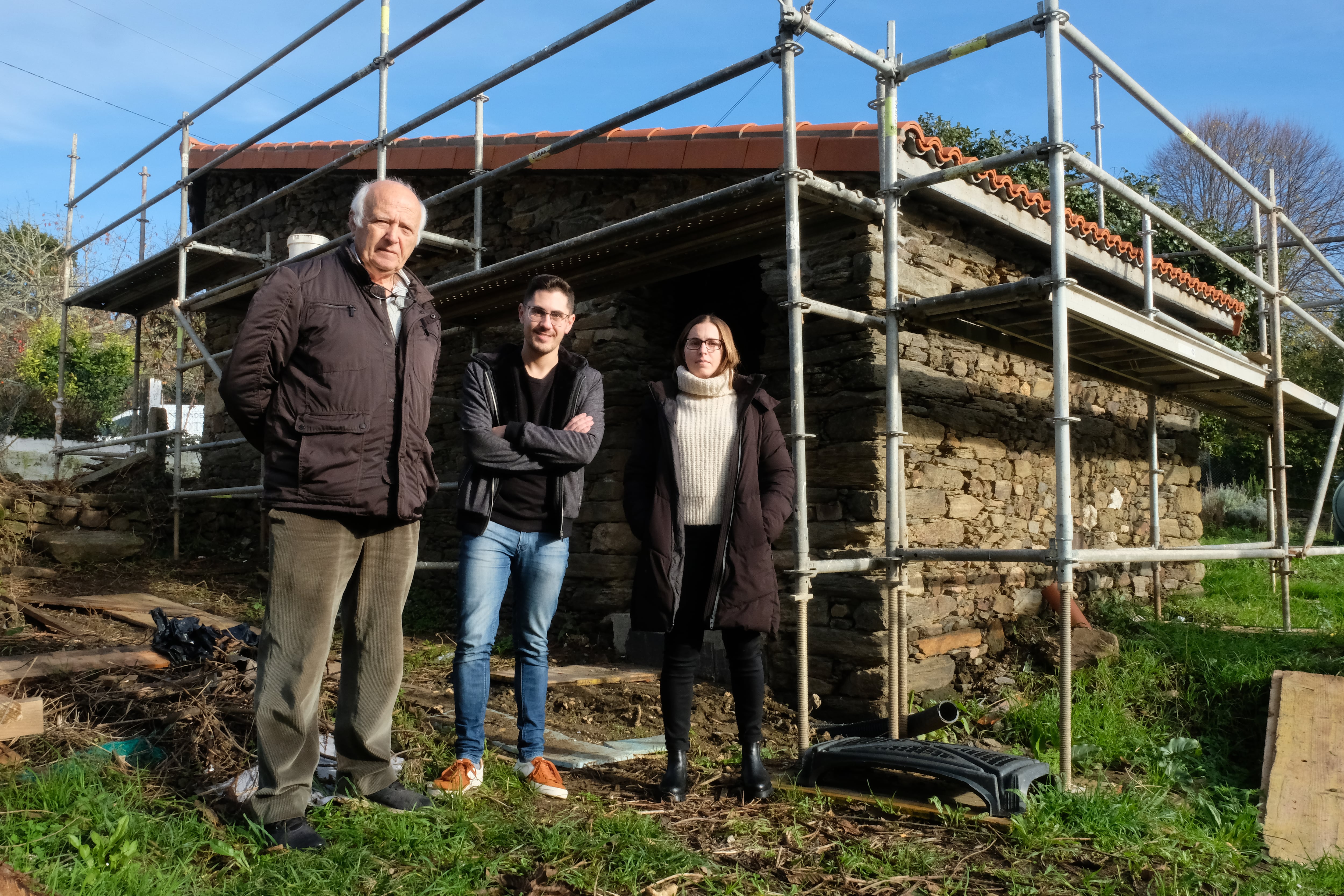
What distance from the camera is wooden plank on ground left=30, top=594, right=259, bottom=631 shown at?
5727 mm

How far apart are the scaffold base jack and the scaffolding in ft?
0.49

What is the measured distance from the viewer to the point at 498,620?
3.27 meters

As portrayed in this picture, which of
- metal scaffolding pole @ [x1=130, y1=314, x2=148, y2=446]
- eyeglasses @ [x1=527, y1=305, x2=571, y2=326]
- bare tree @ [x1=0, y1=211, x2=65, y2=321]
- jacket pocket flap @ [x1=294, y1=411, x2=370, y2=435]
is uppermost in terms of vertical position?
bare tree @ [x1=0, y1=211, x2=65, y2=321]

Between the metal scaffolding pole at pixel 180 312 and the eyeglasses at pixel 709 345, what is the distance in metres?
5.76

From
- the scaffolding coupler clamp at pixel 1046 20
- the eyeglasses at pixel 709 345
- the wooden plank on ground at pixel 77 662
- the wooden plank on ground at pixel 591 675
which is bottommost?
the wooden plank on ground at pixel 591 675

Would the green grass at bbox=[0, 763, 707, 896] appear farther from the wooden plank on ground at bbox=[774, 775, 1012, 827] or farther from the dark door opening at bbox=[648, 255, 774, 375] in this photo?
the dark door opening at bbox=[648, 255, 774, 375]

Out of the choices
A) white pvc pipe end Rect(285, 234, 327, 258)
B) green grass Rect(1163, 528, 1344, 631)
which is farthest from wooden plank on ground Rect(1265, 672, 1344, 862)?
white pvc pipe end Rect(285, 234, 327, 258)

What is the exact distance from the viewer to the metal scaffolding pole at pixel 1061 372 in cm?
348

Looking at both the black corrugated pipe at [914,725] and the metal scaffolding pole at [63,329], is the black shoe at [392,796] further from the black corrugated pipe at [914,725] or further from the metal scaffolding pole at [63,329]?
the metal scaffolding pole at [63,329]

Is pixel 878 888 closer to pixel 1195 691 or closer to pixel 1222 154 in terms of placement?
pixel 1195 691

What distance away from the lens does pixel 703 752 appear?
165 inches

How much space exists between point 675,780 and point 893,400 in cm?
180

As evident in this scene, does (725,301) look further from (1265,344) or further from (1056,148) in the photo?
(1265,344)

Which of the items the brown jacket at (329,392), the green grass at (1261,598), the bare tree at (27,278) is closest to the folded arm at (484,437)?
the brown jacket at (329,392)
